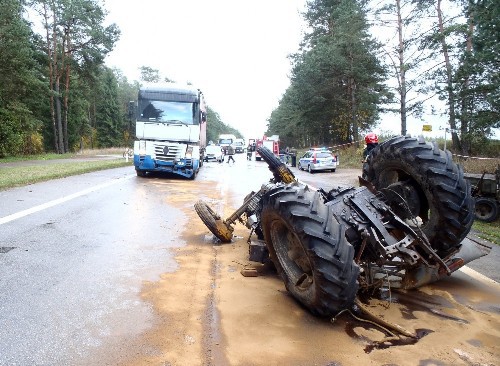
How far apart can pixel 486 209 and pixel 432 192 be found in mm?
6967

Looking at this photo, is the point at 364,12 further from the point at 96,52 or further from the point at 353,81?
the point at 96,52

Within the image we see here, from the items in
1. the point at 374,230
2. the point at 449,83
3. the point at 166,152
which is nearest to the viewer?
the point at 374,230

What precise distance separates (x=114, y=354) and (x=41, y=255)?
2872mm

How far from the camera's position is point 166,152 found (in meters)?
16.1

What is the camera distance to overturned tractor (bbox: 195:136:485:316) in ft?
10.6

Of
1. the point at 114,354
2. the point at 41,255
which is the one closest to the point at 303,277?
the point at 114,354

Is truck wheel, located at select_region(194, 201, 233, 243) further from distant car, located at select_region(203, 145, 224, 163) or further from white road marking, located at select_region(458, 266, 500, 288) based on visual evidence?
distant car, located at select_region(203, 145, 224, 163)

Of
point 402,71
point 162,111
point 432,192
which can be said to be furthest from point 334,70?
point 432,192

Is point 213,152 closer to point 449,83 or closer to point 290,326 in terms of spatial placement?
point 449,83

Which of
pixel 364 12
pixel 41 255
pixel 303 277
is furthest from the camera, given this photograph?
pixel 364 12

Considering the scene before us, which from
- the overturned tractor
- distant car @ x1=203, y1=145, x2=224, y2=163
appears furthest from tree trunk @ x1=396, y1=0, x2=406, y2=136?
the overturned tractor

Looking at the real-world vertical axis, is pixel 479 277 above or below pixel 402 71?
below

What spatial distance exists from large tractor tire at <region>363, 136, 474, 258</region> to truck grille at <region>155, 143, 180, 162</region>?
40.2 ft

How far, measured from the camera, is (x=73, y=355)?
9.15ft
